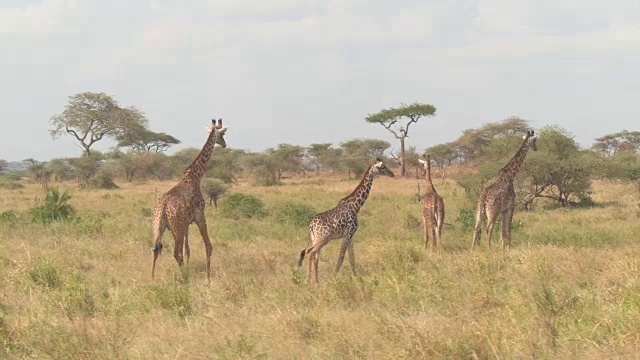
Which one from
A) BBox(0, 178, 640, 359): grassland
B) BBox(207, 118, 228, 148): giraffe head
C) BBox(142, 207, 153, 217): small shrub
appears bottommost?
BBox(0, 178, 640, 359): grassland

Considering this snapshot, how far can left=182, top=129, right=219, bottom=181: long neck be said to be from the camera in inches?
361

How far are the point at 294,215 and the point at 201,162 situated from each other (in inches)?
273

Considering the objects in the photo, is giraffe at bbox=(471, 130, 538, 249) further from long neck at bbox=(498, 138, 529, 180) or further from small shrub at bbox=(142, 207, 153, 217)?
small shrub at bbox=(142, 207, 153, 217)

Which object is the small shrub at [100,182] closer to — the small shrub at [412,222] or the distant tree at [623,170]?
the small shrub at [412,222]

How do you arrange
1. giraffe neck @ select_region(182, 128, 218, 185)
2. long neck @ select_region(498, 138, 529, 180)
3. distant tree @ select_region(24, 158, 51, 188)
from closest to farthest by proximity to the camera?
1. giraffe neck @ select_region(182, 128, 218, 185)
2. long neck @ select_region(498, 138, 529, 180)
3. distant tree @ select_region(24, 158, 51, 188)

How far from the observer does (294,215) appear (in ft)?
53.5

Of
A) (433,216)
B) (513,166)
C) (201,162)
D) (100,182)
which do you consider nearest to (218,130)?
(201,162)

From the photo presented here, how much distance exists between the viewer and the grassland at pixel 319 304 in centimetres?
457

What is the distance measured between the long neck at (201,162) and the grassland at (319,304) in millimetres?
1473

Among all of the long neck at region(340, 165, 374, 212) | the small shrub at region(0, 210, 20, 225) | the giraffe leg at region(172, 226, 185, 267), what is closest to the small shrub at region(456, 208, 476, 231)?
the long neck at region(340, 165, 374, 212)

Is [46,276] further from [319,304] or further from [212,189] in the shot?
[212,189]

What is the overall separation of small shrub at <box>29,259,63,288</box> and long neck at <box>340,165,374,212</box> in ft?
14.1

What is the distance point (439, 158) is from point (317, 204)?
114ft

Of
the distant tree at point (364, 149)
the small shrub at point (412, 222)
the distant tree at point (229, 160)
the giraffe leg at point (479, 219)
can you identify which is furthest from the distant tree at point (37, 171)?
the giraffe leg at point (479, 219)
